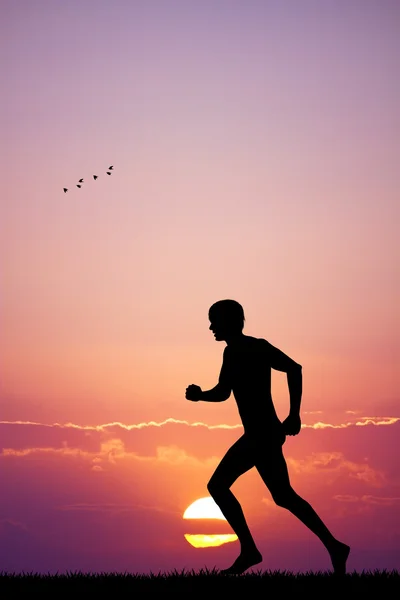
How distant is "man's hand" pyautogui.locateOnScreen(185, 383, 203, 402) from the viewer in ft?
39.4

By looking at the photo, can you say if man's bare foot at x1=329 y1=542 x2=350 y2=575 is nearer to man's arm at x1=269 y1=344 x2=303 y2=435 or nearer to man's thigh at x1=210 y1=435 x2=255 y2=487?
man's thigh at x1=210 y1=435 x2=255 y2=487

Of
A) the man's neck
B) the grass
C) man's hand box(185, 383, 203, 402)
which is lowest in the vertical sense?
the grass

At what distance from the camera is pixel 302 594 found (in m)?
10.5

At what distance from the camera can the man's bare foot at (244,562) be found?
11.8 metres

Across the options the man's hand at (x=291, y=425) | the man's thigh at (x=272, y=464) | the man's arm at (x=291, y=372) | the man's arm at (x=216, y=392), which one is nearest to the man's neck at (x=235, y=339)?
the man's arm at (x=216, y=392)

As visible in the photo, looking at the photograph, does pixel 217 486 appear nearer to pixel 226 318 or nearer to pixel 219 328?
pixel 219 328

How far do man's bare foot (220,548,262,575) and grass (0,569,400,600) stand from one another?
20 cm

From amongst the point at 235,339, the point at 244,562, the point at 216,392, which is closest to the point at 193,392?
the point at 216,392

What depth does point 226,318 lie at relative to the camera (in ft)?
39.3

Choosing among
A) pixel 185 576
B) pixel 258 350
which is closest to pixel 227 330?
pixel 258 350

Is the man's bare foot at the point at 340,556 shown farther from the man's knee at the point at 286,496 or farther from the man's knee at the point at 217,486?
the man's knee at the point at 217,486

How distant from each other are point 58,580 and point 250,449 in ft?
8.86

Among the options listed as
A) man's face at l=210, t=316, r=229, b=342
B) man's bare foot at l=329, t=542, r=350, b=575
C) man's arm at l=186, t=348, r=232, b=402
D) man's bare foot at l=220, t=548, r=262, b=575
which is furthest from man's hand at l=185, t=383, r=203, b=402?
man's bare foot at l=329, t=542, r=350, b=575

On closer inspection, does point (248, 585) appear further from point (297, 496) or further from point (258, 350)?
point (258, 350)
